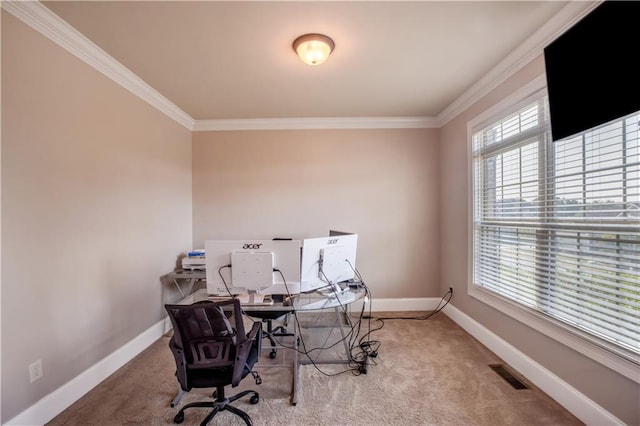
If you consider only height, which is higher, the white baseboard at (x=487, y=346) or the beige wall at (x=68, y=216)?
the beige wall at (x=68, y=216)

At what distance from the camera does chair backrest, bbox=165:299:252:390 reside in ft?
4.96

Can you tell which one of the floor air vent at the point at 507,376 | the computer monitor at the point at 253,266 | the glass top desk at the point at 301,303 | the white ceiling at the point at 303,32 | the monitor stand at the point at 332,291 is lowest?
the floor air vent at the point at 507,376

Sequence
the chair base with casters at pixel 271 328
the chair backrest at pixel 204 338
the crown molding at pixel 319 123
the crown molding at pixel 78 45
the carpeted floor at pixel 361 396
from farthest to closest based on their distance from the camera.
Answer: the crown molding at pixel 319 123 → the chair base with casters at pixel 271 328 → the carpeted floor at pixel 361 396 → the crown molding at pixel 78 45 → the chair backrest at pixel 204 338

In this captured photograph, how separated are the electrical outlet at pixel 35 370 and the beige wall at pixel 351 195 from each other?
2.11 metres

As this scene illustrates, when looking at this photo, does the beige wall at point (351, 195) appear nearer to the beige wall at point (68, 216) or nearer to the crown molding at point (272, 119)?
the crown molding at point (272, 119)

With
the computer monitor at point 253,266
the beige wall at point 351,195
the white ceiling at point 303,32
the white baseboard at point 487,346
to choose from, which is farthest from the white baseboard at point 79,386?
the white ceiling at point 303,32

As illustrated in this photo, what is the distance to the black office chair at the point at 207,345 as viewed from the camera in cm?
151

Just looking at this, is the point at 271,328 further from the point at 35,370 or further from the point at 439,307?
the point at 439,307

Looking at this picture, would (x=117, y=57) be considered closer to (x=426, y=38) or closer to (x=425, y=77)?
(x=426, y=38)

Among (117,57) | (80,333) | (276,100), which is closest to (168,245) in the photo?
(80,333)

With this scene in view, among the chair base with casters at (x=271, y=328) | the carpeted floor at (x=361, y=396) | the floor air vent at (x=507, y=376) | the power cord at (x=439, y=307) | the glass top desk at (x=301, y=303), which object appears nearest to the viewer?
the carpeted floor at (x=361, y=396)

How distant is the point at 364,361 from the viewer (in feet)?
7.60

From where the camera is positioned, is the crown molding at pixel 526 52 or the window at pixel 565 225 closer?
the window at pixel 565 225

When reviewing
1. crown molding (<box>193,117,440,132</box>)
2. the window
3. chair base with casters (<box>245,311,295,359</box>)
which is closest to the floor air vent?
the window
